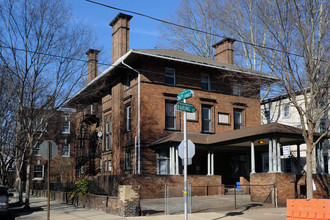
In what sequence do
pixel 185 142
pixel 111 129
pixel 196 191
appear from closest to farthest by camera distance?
1. pixel 185 142
2. pixel 196 191
3. pixel 111 129

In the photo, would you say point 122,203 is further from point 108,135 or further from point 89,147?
point 89,147

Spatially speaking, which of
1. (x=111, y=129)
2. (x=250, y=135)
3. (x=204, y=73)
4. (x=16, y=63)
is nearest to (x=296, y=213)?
(x=250, y=135)

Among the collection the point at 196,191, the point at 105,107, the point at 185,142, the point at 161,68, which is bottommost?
the point at 196,191

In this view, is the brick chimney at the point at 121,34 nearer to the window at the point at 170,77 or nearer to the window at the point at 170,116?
the window at the point at 170,77

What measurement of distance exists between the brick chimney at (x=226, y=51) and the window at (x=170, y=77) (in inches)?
349

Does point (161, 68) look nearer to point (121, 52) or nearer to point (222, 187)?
point (121, 52)

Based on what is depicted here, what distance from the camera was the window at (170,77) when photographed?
28828 millimetres

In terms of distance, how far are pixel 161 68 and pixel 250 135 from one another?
8897 millimetres

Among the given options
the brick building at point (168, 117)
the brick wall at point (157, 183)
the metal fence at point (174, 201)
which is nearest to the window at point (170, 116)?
the brick building at point (168, 117)

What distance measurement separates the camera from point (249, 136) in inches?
922

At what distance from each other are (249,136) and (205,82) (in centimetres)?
855

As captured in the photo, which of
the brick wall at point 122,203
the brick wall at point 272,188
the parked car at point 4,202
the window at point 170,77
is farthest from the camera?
the window at point 170,77

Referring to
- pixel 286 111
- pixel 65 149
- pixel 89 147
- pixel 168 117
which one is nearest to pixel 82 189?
pixel 168 117

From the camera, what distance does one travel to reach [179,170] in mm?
26422
